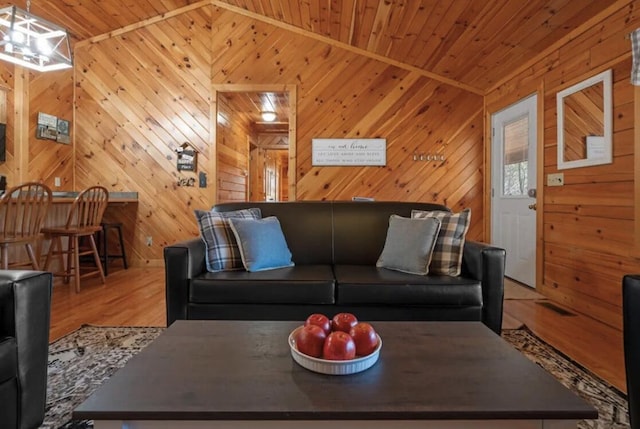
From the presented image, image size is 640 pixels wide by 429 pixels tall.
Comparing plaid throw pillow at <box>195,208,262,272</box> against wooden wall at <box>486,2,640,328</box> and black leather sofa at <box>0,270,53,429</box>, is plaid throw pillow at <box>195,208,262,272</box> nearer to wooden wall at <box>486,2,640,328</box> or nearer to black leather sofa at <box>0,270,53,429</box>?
black leather sofa at <box>0,270,53,429</box>

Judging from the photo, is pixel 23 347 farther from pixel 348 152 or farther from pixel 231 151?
pixel 231 151

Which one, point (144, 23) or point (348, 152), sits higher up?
point (144, 23)

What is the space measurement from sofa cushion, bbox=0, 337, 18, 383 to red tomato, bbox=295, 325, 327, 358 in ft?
3.16

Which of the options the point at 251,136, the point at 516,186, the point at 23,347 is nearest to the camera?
the point at 23,347

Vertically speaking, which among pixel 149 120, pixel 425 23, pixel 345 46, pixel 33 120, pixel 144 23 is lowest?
pixel 33 120

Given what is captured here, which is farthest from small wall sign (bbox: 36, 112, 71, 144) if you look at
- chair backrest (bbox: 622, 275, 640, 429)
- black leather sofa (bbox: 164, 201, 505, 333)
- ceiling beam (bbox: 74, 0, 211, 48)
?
chair backrest (bbox: 622, 275, 640, 429)

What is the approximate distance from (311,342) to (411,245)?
1339mm

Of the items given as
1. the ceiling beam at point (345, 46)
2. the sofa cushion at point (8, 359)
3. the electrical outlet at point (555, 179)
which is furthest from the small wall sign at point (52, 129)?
the electrical outlet at point (555, 179)

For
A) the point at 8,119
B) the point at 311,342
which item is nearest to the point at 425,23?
the point at 311,342

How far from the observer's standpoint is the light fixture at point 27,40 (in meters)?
2.71

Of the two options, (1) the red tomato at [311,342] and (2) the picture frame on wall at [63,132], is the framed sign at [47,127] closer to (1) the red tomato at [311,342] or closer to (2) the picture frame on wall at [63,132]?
(2) the picture frame on wall at [63,132]

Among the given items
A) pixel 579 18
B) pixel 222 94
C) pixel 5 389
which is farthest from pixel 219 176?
pixel 579 18

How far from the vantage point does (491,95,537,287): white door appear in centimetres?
359

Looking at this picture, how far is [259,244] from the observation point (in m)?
2.20
